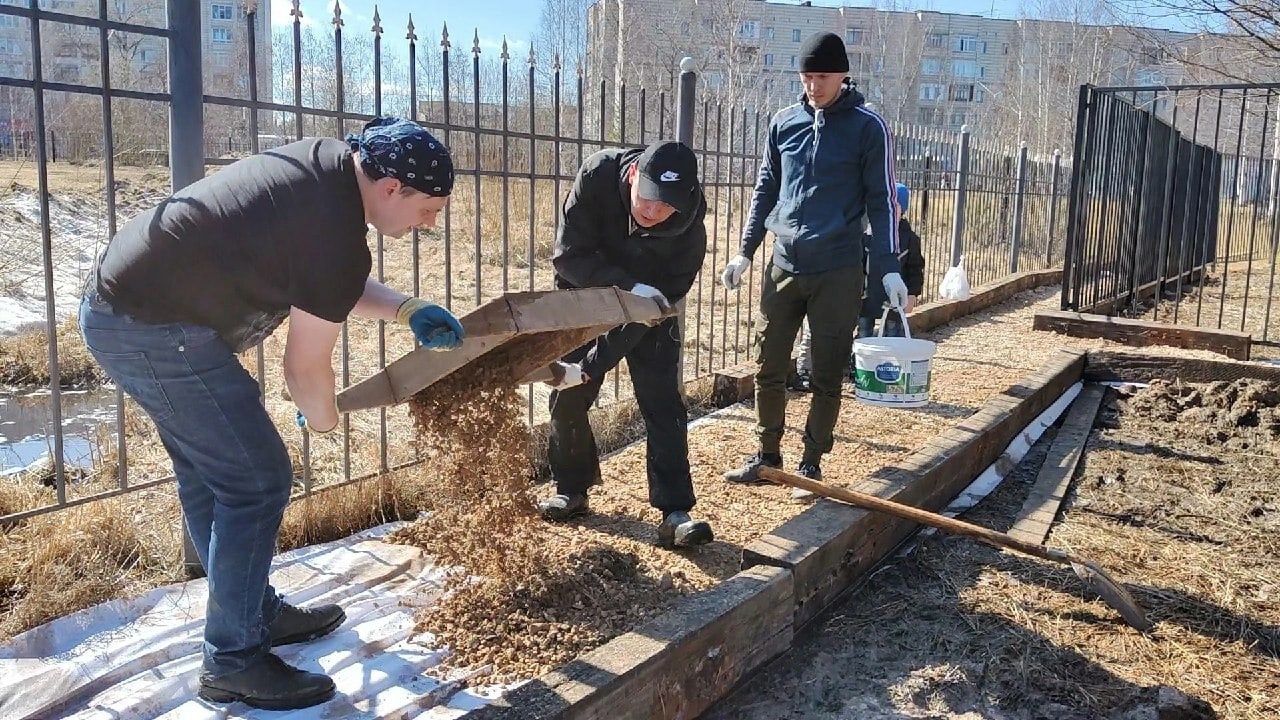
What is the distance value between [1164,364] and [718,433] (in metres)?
3.63

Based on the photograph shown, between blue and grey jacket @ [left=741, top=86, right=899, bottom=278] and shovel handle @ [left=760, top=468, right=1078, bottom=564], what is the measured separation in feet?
3.44

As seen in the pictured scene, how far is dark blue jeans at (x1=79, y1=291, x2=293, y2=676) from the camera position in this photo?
2361mm

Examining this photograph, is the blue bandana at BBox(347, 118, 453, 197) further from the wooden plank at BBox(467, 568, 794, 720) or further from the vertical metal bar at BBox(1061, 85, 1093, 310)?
the vertical metal bar at BBox(1061, 85, 1093, 310)

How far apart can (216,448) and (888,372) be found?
286cm

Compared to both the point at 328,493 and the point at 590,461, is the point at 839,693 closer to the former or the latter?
the point at 590,461

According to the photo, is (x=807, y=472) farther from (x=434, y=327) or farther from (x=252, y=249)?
(x=252, y=249)

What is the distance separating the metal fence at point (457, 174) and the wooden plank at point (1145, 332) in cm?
190

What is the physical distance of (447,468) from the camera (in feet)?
10.3

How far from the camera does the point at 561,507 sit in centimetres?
397

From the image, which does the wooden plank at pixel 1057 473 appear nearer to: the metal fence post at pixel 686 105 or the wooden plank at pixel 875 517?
the wooden plank at pixel 875 517

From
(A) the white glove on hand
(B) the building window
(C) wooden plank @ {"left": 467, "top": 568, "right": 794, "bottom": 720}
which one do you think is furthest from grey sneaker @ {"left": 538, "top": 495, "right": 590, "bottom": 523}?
(B) the building window

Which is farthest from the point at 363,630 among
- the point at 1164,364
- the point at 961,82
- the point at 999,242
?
the point at 961,82

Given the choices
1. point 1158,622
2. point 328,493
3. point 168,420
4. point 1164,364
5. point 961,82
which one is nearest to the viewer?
point 168,420

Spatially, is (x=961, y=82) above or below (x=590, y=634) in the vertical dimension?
above
